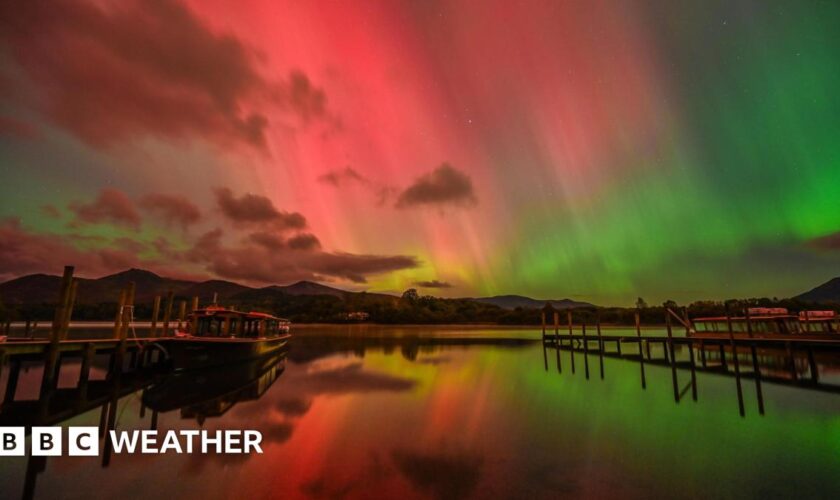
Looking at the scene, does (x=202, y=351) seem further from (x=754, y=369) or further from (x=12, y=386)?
(x=754, y=369)

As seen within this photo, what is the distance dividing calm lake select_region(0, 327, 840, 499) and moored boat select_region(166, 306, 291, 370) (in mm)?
1380

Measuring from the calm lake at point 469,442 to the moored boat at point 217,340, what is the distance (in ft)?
4.53

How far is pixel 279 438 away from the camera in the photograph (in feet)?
45.3

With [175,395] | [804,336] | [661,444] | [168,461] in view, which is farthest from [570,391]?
[175,395]

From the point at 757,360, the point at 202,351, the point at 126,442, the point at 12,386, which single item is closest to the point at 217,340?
the point at 202,351

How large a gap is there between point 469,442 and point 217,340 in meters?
20.2

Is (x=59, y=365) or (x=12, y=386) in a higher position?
(x=59, y=365)

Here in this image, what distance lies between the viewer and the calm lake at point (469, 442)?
9484 mm

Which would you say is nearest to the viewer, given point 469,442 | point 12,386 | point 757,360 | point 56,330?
point 469,442

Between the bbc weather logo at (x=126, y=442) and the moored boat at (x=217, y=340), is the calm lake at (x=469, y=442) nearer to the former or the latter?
the bbc weather logo at (x=126, y=442)

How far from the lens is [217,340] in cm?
2589

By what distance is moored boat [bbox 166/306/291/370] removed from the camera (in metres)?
25.2

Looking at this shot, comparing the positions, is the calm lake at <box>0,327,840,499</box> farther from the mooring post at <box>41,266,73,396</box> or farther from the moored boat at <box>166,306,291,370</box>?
the mooring post at <box>41,266,73,396</box>

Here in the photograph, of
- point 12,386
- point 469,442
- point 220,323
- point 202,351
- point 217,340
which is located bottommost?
point 469,442
